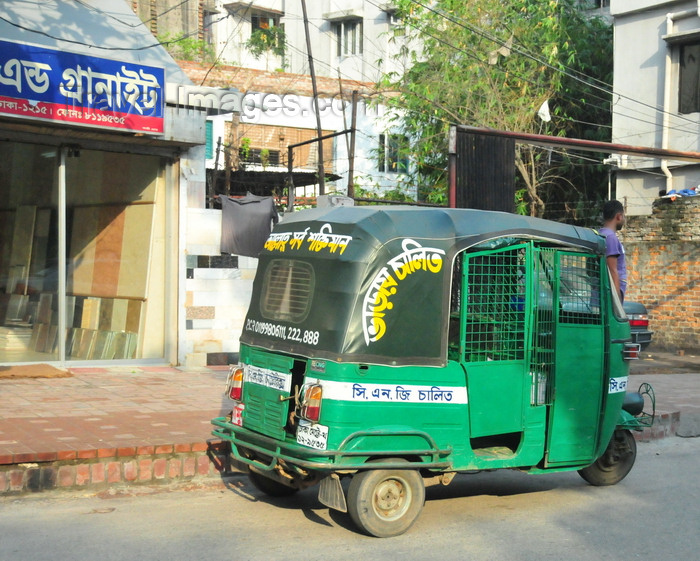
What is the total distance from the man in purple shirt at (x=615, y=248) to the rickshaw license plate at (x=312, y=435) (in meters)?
2.93

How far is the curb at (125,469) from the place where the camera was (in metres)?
6.30

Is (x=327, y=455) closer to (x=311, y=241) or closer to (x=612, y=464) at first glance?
(x=311, y=241)

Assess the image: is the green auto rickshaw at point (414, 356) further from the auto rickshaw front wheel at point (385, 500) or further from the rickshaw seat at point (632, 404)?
the rickshaw seat at point (632, 404)

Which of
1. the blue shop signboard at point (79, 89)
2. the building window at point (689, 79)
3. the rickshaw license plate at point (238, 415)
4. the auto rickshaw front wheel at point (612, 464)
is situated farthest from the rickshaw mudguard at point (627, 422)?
the building window at point (689, 79)

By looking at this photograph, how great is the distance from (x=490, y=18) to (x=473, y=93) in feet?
7.25

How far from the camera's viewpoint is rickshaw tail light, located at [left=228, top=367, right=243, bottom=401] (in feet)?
20.2

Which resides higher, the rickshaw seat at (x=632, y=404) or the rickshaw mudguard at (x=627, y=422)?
the rickshaw seat at (x=632, y=404)

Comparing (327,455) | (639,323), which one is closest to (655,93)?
(639,323)

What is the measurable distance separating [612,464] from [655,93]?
1387cm

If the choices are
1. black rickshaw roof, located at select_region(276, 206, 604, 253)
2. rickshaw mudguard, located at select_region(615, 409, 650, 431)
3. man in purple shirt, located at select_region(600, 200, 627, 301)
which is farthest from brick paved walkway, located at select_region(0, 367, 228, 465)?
man in purple shirt, located at select_region(600, 200, 627, 301)

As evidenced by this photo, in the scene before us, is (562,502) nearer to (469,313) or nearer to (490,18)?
(469,313)

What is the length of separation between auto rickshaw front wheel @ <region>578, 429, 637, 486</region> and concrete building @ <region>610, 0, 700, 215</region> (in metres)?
12.1

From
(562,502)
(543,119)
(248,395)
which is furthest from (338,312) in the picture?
(543,119)

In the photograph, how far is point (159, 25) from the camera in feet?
102
